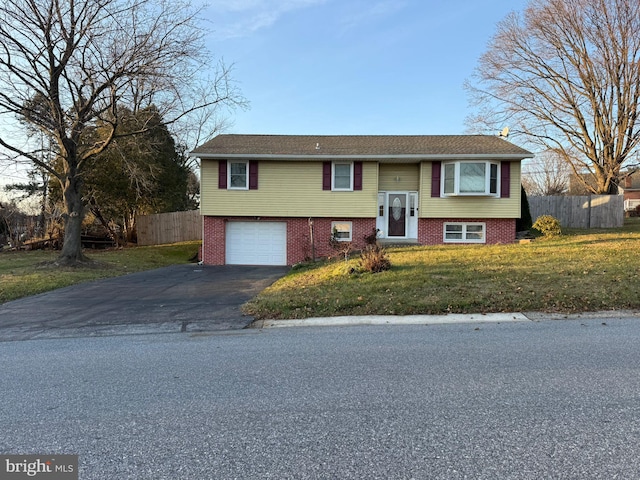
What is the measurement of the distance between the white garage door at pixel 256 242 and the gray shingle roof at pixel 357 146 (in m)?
3.13

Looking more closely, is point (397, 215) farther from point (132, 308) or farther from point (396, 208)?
point (132, 308)

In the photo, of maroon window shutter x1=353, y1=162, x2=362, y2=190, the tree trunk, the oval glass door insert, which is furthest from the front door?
the tree trunk

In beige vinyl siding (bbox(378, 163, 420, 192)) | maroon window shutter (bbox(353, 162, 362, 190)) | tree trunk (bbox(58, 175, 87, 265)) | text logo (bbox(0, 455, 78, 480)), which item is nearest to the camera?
text logo (bbox(0, 455, 78, 480))

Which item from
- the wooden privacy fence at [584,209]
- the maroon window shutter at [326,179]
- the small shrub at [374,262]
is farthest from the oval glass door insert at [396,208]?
the wooden privacy fence at [584,209]

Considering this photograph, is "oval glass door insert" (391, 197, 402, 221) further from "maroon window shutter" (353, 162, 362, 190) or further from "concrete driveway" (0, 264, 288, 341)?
"concrete driveway" (0, 264, 288, 341)

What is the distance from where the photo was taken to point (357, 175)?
17141 millimetres

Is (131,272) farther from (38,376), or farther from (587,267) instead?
(587,267)

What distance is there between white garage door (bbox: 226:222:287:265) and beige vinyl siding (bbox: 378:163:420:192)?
489cm

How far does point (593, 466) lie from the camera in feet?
8.20

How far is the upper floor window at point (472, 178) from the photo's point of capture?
16438 mm

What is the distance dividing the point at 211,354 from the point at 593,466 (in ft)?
13.5

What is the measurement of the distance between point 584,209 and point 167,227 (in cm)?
2570

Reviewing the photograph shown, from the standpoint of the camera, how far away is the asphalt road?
261 cm

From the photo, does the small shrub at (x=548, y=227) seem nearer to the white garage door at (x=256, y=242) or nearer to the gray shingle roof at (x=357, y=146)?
the gray shingle roof at (x=357, y=146)
